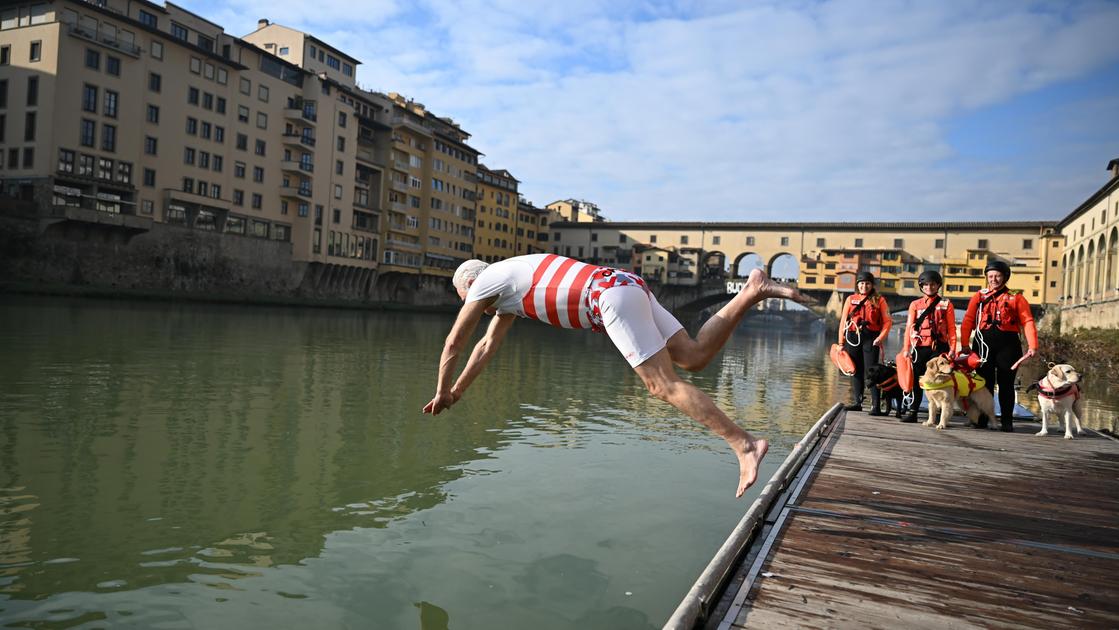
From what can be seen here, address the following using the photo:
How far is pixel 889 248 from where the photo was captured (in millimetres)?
88625

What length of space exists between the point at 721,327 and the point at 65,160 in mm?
51457

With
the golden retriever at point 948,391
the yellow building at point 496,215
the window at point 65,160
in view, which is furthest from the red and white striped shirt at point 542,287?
the yellow building at point 496,215

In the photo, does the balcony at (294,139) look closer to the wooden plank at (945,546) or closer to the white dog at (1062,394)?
the white dog at (1062,394)

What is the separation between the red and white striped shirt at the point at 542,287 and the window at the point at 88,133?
5139 centimetres

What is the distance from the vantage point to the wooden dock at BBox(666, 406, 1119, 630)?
3.33 m

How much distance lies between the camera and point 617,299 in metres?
4.50

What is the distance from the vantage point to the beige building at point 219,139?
148 feet

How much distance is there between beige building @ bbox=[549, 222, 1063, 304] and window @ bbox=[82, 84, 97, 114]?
67.4 metres

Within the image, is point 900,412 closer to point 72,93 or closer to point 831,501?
point 831,501

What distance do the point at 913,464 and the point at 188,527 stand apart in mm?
6142

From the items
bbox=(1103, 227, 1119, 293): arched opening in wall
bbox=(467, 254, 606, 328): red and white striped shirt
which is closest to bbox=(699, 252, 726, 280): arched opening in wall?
bbox=(1103, 227, 1119, 293): arched opening in wall

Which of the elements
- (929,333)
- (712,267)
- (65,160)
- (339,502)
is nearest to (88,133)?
(65,160)

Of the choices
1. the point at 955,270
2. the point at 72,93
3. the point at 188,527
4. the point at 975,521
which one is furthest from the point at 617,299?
the point at 955,270

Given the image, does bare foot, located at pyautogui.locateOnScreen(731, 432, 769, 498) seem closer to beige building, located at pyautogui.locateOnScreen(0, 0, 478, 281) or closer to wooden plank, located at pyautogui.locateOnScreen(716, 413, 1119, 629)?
wooden plank, located at pyautogui.locateOnScreen(716, 413, 1119, 629)
